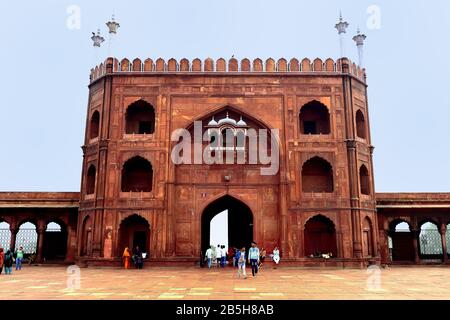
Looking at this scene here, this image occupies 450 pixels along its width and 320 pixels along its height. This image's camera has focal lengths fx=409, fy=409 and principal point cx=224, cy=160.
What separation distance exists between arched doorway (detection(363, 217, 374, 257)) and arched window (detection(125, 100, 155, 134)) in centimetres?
1043

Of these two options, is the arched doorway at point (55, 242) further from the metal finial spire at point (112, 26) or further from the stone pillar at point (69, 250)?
the metal finial spire at point (112, 26)

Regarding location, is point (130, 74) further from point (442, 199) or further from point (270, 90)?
point (442, 199)

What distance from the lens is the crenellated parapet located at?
1855cm

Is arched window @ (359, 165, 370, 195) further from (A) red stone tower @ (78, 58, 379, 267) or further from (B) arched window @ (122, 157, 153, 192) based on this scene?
(B) arched window @ (122, 157, 153, 192)

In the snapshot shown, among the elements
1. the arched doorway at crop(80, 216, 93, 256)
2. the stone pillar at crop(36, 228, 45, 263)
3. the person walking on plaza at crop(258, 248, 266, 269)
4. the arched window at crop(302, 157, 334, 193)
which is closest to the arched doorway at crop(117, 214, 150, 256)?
the arched doorway at crop(80, 216, 93, 256)

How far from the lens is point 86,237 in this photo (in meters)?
17.9

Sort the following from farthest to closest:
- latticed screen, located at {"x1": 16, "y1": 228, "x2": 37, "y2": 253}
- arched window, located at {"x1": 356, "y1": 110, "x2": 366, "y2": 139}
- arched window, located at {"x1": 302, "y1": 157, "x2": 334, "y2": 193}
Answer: latticed screen, located at {"x1": 16, "y1": 228, "x2": 37, "y2": 253}, arched window, located at {"x1": 356, "y1": 110, "x2": 366, "y2": 139}, arched window, located at {"x1": 302, "y1": 157, "x2": 334, "y2": 193}

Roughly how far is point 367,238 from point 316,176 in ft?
A: 11.3

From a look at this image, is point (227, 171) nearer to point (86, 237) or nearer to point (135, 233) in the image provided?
point (135, 233)

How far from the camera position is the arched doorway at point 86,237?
57.0 feet

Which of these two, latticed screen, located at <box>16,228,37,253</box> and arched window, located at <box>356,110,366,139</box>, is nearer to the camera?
arched window, located at <box>356,110,366,139</box>

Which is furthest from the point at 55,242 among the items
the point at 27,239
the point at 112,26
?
the point at 112,26

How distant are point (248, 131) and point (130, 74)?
5922 millimetres

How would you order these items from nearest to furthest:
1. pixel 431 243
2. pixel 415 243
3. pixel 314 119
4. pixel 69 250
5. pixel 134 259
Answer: pixel 134 259 → pixel 69 250 → pixel 314 119 → pixel 415 243 → pixel 431 243
